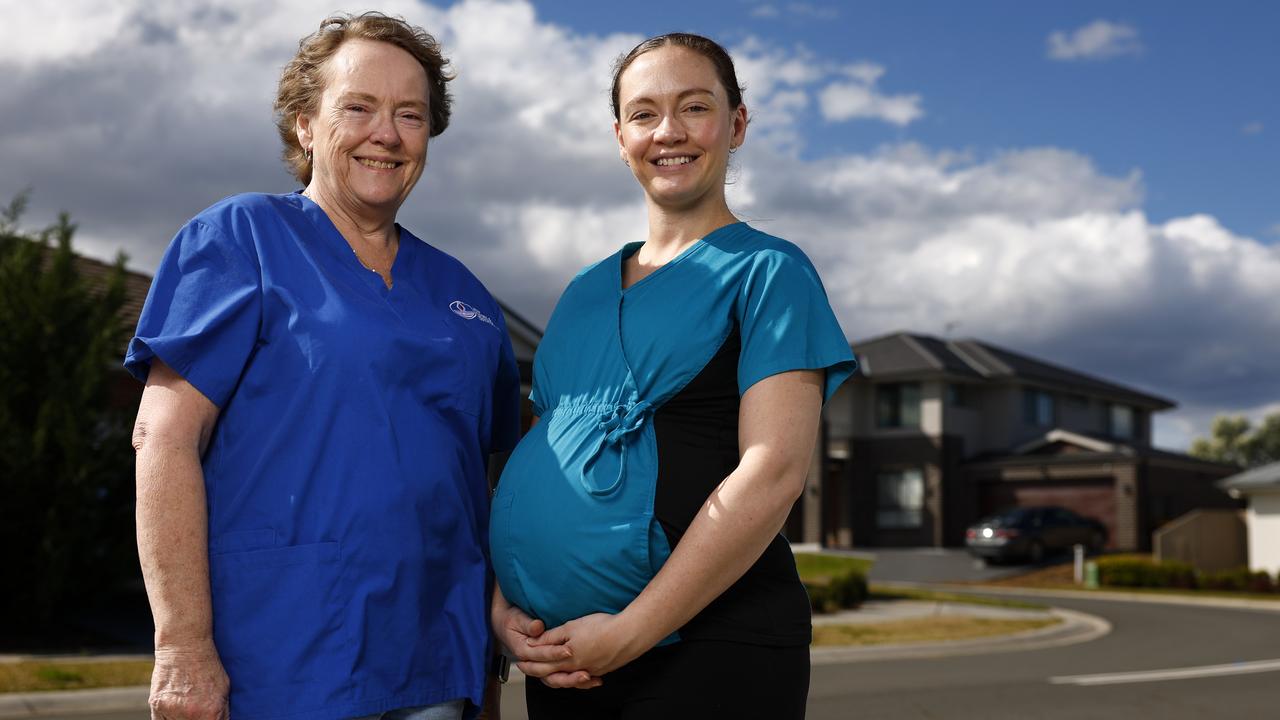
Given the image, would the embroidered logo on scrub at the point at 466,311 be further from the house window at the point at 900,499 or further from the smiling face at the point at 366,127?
the house window at the point at 900,499

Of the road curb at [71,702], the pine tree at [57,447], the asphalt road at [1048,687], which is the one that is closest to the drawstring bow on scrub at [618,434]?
the asphalt road at [1048,687]

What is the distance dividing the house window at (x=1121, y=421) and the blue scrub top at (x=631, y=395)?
5011 cm

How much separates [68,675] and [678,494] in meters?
9.11

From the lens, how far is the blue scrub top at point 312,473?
2307 millimetres

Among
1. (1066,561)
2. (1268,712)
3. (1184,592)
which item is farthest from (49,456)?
(1066,561)

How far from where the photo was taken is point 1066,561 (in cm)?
3444

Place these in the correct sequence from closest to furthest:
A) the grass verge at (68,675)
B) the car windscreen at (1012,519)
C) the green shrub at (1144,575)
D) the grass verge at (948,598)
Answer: the grass verge at (68,675)
the grass verge at (948,598)
the green shrub at (1144,575)
the car windscreen at (1012,519)

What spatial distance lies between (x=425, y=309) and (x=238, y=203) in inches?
18.2

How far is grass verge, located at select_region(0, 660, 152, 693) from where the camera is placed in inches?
366

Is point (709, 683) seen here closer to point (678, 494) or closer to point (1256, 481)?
point (678, 494)

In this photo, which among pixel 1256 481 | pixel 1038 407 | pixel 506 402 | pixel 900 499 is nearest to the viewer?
pixel 506 402

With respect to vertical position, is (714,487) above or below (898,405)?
below

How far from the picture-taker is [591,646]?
2.26 m

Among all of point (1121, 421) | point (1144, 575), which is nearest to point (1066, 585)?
point (1144, 575)
